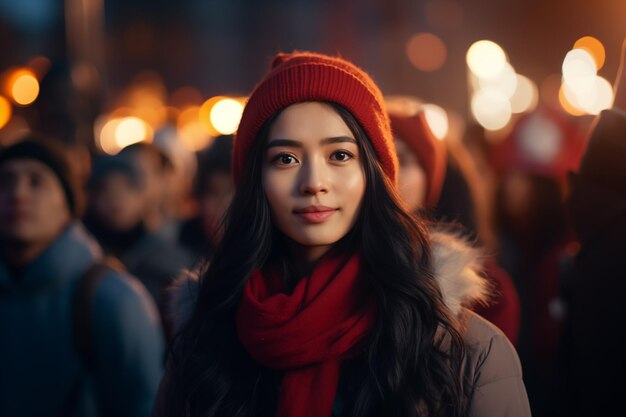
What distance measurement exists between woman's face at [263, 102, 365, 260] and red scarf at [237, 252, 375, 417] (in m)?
0.15

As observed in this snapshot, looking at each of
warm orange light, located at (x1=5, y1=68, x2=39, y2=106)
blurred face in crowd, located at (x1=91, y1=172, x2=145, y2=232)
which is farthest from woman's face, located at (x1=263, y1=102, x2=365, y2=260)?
warm orange light, located at (x1=5, y1=68, x2=39, y2=106)

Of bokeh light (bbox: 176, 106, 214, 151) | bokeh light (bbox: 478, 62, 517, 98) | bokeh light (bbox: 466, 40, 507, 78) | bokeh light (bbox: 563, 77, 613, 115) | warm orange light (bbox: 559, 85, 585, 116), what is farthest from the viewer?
bokeh light (bbox: 176, 106, 214, 151)

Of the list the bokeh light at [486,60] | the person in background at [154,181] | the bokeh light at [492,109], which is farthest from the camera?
the bokeh light at [492,109]

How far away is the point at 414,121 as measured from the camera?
4.55 m

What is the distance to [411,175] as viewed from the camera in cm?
438

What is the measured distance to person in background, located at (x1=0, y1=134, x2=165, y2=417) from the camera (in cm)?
412

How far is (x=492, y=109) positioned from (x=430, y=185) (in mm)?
20524

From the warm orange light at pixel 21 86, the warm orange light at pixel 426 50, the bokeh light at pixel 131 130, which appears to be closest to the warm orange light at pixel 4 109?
the warm orange light at pixel 21 86

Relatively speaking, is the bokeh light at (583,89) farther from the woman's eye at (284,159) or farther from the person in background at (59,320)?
the woman's eye at (284,159)

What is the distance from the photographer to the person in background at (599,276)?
3.05 metres

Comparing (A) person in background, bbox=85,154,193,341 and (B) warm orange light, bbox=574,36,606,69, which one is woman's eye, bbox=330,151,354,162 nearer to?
(A) person in background, bbox=85,154,193,341

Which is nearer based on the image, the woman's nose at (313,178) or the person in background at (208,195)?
the woman's nose at (313,178)

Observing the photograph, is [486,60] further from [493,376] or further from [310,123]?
[493,376]

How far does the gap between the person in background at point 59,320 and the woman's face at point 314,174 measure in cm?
162
